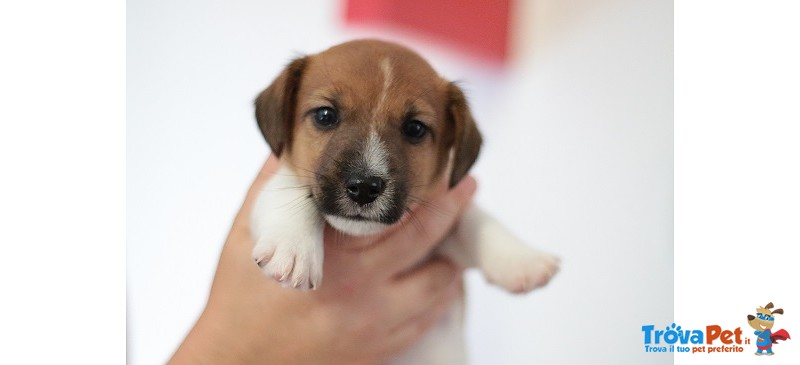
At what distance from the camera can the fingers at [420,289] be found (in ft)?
8.33

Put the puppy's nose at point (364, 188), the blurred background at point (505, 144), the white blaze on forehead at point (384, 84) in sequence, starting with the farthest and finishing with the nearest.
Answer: the blurred background at point (505, 144) → the white blaze on forehead at point (384, 84) → the puppy's nose at point (364, 188)

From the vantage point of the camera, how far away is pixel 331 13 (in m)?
2.51

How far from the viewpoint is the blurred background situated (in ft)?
8.27

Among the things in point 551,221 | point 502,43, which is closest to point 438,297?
point 551,221

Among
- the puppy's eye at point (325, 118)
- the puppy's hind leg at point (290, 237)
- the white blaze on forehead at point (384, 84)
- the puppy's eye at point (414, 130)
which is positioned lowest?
the puppy's hind leg at point (290, 237)

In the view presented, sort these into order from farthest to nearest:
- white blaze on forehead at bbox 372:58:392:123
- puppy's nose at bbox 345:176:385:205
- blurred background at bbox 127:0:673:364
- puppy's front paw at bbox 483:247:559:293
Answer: blurred background at bbox 127:0:673:364 → puppy's front paw at bbox 483:247:559:293 → white blaze on forehead at bbox 372:58:392:123 → puppy's nose at bbox 345:176:385:205
